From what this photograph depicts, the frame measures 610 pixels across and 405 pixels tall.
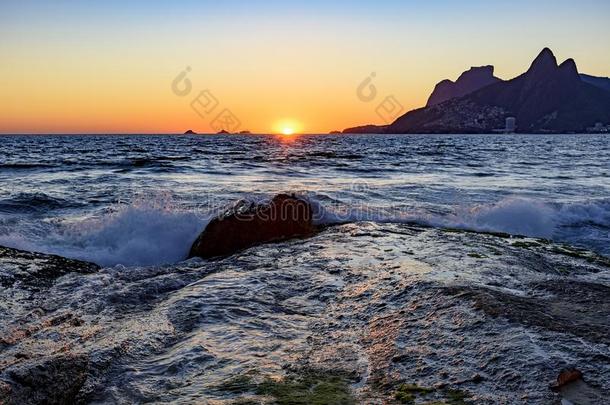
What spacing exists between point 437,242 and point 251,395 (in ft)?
19.7

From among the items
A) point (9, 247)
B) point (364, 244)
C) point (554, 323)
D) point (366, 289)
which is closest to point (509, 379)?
point (554, 323)

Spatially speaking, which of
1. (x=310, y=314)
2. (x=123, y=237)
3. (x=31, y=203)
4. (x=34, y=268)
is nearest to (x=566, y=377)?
(x=310, y=314)

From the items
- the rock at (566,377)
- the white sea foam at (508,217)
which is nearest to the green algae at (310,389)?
the rock at (566,377)

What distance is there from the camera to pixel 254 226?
29.6 feet

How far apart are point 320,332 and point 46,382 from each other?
2.17 m

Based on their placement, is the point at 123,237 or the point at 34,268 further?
the point at 123,237

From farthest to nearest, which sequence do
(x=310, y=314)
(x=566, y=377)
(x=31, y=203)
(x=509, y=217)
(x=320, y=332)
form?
(x=31, y=203)
(x=509, y=217)
(x=310, y=314)
(x=320, y=332)
(x=566, y=377)

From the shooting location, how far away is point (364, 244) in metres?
8.25

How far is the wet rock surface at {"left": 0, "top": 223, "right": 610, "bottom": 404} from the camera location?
124 inches

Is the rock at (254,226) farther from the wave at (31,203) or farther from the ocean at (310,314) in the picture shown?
the wave at (31,203)

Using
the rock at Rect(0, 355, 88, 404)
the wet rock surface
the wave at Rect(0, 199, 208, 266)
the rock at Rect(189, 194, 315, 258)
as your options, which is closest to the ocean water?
the wave at Rect(0, 199, 208, 266)

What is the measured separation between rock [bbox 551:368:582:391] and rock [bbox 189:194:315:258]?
6.05 metres

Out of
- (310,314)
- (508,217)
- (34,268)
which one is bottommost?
(34,268)

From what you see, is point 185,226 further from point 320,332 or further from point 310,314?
point 320,332
